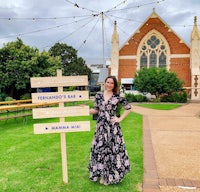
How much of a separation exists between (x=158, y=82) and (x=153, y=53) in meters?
8.48

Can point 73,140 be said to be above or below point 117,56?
below

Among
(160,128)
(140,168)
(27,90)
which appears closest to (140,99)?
(27,90)

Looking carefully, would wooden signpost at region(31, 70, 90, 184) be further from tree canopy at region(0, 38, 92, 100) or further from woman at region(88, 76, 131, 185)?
tree canopy at region(0, 38, 92, 100)

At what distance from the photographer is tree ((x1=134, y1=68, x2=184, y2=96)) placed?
28.7m

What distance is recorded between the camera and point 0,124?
1138 centimetres

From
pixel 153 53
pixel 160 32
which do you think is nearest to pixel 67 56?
pixel 153 53

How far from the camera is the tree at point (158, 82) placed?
2869cm

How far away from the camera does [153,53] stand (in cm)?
3603

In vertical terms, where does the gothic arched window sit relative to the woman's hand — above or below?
above

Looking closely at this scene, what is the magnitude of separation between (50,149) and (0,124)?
5457mm

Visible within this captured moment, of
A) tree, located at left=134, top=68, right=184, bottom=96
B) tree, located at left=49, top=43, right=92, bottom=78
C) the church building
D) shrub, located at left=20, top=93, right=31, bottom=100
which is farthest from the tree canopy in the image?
tree, located at left=49, top=43, right=92, bottom=78

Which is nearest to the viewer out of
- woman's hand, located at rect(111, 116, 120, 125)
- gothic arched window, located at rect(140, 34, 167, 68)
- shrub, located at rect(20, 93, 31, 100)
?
woman's hand, located at rect(111, 116, 120, 125)

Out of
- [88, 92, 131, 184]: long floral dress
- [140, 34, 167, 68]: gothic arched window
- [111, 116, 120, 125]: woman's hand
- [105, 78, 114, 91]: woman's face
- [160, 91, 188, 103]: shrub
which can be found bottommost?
[160, 91, 188, 103]: shrub

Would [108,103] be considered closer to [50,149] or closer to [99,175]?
[99,175]
